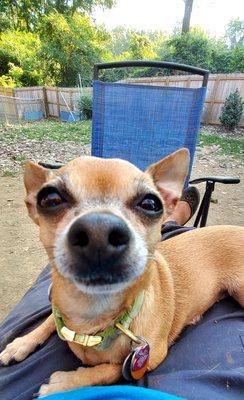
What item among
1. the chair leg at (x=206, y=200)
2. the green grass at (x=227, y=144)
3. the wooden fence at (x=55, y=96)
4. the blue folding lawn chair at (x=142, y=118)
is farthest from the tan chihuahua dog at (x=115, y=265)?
the wooden fence at (x=55, y=96)

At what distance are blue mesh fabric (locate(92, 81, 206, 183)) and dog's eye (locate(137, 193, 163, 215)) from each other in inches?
69.2

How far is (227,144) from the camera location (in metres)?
8.78

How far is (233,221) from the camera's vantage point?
4051 millimetres

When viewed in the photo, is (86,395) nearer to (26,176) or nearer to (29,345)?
(29,345)

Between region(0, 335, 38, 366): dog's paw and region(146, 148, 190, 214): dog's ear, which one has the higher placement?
region(146, 148, 190, 214): dog's ear

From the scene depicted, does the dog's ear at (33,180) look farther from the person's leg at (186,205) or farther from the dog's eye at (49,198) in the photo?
the person's leg at (186,205)

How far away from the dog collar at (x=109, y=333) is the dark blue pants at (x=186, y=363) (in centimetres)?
22

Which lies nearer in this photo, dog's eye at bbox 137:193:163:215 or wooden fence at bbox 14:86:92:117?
dog's eye at bbox 137:193:163:215

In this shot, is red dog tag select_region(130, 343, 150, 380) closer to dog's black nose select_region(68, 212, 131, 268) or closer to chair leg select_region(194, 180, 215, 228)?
dog's black nose select_region(68, 212, 131, 268)

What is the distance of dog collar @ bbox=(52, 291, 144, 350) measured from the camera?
1.14 metres

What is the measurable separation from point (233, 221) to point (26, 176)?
327cm

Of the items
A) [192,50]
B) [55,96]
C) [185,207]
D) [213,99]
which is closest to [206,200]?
[185,207]

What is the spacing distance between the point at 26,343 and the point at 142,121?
2.19m

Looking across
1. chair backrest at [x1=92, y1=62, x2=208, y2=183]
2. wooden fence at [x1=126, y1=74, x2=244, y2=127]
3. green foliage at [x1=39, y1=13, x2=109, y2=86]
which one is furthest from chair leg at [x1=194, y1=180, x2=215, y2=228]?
green foliage at [x1=39, y1=13, x2=109, y2=86]
